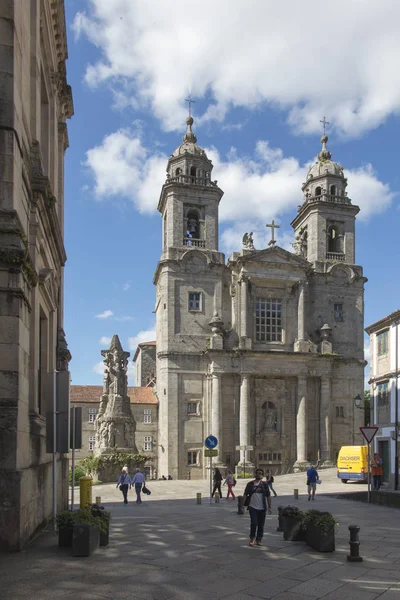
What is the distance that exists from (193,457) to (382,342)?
51.5 feet

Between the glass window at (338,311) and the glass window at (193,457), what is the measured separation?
1504 centimetres

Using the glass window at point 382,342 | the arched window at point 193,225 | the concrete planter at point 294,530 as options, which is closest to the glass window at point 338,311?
the arched window at point 193,225

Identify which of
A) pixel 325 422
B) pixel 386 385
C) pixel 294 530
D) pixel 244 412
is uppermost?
pixel 386 385

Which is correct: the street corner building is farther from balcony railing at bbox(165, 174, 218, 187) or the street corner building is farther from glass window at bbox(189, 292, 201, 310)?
balcony railing at bbox(165, 174, 218, 187)

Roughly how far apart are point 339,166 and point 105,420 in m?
29.6

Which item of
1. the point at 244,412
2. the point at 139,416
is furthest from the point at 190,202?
the point at 139,416

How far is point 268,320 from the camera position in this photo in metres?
46.4

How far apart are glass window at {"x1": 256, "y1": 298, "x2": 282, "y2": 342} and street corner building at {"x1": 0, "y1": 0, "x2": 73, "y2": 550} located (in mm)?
30641

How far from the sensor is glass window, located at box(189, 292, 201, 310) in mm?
44969

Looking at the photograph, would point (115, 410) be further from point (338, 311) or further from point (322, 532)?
point (322, 532)

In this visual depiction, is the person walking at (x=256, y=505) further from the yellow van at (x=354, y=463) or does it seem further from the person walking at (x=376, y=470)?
the yellow van at (x=354, y=463)

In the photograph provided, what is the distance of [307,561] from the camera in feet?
34.2

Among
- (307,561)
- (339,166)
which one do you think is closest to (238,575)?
(307,561)

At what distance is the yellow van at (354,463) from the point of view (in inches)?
1294
